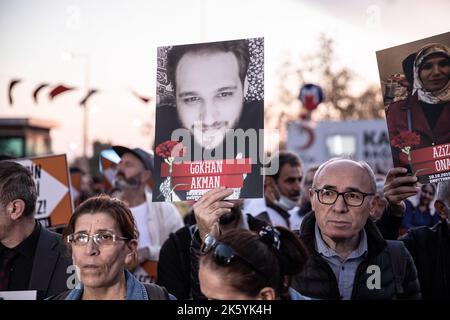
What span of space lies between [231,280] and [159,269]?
72.9 inches

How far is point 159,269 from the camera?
15.4 ft

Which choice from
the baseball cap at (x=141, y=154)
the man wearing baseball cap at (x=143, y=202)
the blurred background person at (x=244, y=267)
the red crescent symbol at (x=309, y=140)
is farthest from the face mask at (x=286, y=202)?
the red crescent symbol at (x=309, y=140)

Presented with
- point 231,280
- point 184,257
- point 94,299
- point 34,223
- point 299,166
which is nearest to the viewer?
point 231,280

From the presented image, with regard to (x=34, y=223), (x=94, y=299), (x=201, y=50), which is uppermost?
(x=201, y=50)

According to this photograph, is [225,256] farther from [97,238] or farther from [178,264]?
[178,264]

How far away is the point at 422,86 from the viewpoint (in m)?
3.67

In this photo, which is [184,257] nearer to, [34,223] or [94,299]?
[34,223]

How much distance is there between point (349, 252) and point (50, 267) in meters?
1.50

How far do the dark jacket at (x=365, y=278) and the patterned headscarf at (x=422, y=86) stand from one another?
25.5 inches

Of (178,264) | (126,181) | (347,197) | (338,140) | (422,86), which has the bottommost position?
(178,264)

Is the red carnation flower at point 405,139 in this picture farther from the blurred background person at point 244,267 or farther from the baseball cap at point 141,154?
the baseball cap at point 141,154

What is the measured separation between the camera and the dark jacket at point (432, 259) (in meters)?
3.93

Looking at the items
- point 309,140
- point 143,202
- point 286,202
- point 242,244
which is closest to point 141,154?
point 143,202

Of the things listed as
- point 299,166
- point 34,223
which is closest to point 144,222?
point 299,166
